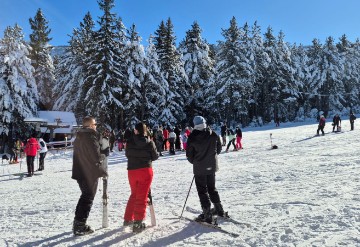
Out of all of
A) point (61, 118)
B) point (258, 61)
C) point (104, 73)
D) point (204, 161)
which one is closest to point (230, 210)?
point (204, 161)

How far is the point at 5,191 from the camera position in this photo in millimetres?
10891

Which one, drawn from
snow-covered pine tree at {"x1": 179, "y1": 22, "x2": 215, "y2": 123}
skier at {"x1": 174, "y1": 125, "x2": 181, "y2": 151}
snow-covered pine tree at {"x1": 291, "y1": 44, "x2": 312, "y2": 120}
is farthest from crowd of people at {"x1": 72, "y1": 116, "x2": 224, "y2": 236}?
snow-covered pine tree at {"x1": 291, "y1": 44, "x2": 312, "y2": 120}

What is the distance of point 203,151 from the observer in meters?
5.76

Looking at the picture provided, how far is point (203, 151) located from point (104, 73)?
29.3 m

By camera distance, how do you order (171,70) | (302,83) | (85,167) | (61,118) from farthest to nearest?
(302,83)
(171,70)
(61,118)
(85,167)

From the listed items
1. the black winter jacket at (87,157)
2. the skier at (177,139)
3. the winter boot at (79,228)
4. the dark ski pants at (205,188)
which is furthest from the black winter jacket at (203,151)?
the skier at (177,139)

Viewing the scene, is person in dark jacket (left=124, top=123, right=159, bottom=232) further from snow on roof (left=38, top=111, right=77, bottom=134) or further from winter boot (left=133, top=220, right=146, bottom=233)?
snow on roof (left=38, top=111, right=77, bottom=134)

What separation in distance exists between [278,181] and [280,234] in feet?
15.5

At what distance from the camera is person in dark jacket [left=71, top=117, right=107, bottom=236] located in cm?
532

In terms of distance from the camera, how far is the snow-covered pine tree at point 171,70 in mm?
40438

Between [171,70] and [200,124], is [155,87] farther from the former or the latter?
[200,124]

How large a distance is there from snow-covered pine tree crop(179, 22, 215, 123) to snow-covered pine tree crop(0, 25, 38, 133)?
2039 cm

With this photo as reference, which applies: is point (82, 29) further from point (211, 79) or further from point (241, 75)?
point (241, 75)

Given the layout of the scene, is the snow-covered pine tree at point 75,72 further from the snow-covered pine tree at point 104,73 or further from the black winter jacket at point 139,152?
the black winter jacket at point 139,152
